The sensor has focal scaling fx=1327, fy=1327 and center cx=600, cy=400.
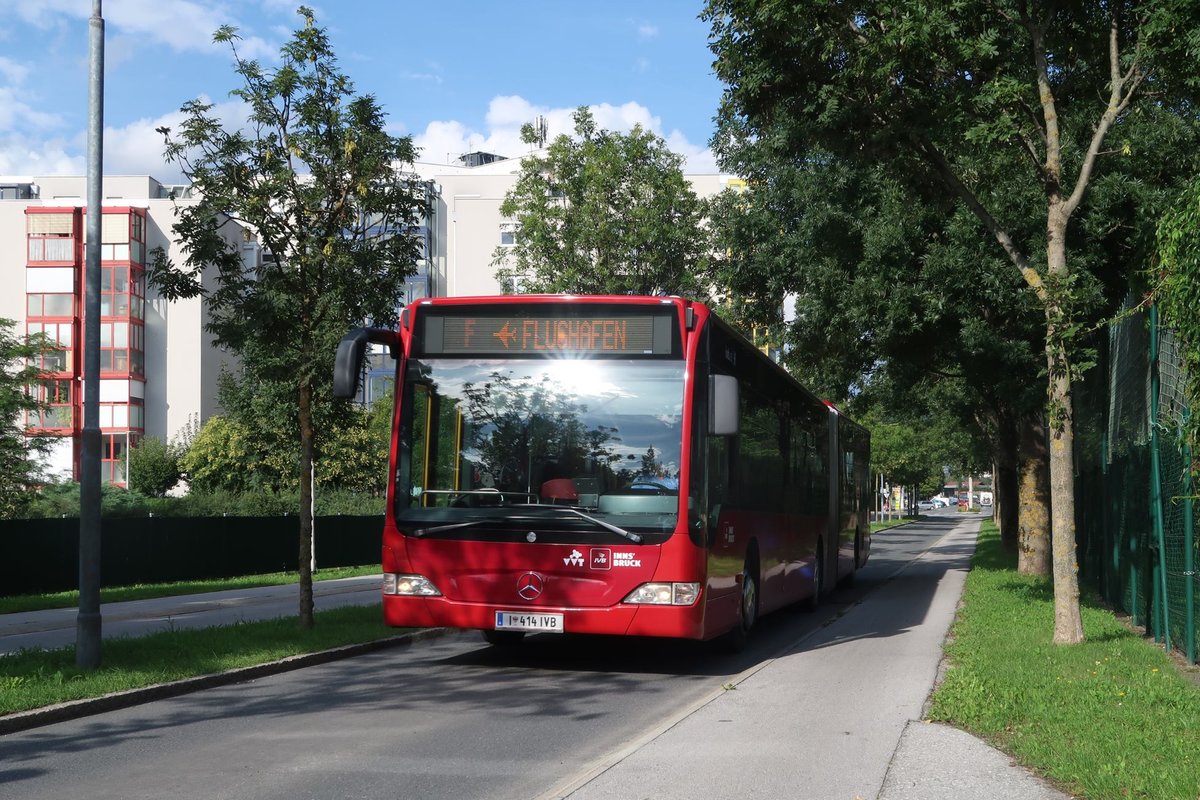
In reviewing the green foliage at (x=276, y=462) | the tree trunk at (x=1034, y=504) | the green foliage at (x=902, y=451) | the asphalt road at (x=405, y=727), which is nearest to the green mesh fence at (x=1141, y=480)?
the asphalt road at (x=405, y=727)

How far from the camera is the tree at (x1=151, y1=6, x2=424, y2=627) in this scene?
14.6 m

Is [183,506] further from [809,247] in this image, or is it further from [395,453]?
[395,453]

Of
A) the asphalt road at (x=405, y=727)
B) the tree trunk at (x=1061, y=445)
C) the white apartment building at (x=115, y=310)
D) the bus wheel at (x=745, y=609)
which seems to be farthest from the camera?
the white apartment building at (x=115, y=310)

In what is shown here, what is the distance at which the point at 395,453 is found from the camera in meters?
12.0

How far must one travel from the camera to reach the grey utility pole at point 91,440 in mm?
11375

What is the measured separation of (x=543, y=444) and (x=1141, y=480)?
6.99 m

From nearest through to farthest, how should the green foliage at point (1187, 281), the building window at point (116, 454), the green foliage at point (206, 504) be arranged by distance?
1. the green foliage at point (1187, 281)
2. the green foliage at point (206, 504)
3. the building window at point (116, 454)

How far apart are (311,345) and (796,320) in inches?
475

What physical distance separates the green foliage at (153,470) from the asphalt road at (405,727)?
5615 centimetres

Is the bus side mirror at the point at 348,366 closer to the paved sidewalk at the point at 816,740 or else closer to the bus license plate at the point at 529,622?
the bus license plate at the point at 529,622

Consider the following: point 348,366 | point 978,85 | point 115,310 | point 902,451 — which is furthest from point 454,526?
point 902,451

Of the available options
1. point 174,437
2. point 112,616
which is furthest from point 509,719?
point 174,437

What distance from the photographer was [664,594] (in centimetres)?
1143

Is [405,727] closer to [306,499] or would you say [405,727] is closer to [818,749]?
[818,749]
